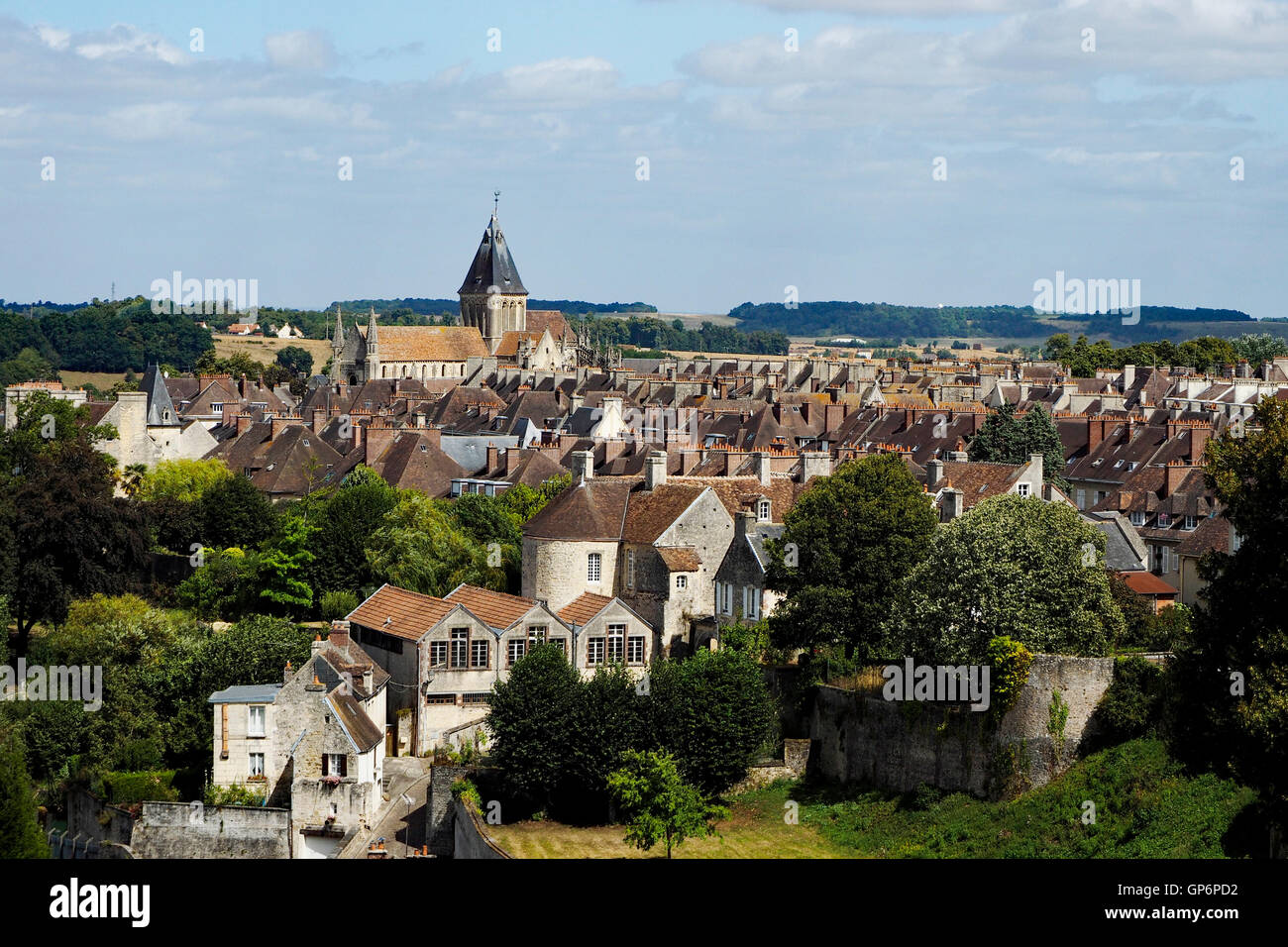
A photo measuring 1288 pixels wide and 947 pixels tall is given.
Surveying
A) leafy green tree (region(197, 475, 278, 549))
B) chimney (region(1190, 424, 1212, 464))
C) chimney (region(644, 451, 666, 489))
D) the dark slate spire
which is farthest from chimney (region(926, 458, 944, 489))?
the dark slate spire

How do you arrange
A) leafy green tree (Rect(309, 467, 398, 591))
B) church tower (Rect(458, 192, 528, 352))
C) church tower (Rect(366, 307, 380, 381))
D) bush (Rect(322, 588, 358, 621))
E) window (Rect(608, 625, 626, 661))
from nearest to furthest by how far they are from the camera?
window (Rect(608, 625, 626, 661)), bush (Rect(322, 588, 358, 621)), leafy green tree (Rect(309, 467, 398, 591)), church tower (Rect(366, 307, 380, 381)), church tower (Rect(458, 192, 528, 352))

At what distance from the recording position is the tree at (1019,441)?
239ft

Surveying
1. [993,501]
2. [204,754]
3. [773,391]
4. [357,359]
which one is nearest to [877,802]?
[993,501]

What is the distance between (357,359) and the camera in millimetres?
157750

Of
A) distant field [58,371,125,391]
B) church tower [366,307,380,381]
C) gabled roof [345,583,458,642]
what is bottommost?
gabled roof [345,583,458,642]

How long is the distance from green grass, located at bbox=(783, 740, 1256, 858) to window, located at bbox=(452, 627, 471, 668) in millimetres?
11563

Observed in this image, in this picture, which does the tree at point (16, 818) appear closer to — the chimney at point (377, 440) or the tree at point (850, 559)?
the tree at point (850, 559)

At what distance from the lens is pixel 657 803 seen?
124 ft

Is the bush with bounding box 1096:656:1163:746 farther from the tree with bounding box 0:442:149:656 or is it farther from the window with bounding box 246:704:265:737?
the tree with bounding box 0:442:149:656

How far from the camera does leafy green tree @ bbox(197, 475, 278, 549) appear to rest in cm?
6594

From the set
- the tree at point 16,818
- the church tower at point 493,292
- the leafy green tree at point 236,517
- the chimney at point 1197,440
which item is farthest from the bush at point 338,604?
the church tower at point 493,292

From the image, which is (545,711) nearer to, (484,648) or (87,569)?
(484,648)

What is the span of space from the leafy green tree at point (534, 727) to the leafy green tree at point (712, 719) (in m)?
2.24
